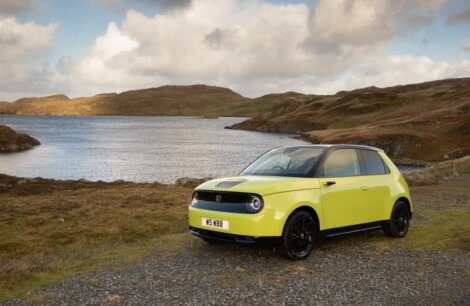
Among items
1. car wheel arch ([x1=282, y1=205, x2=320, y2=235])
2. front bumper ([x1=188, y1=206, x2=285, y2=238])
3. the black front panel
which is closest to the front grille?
the black front panel

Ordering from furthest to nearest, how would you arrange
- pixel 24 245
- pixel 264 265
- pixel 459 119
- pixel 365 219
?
1. pixel 459 119
2. pixel 24 245
3. pixel 365 219
4. pixel 264 265

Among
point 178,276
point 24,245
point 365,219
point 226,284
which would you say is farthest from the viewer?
point 24,245

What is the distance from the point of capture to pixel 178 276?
910 centimetres

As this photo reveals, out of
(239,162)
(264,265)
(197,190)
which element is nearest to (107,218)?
(197,190)

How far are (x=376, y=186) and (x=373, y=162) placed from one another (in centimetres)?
68

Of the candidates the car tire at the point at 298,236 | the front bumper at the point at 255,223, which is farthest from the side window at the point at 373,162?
the front bumper at the point at 255,223

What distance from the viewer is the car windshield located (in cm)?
1067

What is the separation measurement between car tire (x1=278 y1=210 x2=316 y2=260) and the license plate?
119 centimetres

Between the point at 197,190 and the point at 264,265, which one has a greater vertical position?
the point at 197,190

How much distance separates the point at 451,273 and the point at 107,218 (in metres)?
11.4

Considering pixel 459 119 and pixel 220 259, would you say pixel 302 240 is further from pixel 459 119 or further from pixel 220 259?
pixel 459 119

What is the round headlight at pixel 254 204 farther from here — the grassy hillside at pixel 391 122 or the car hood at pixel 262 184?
the grassy hillside at pixel 391 122

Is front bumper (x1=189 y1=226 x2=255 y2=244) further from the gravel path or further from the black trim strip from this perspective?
the black trim strip

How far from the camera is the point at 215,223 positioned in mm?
9688
